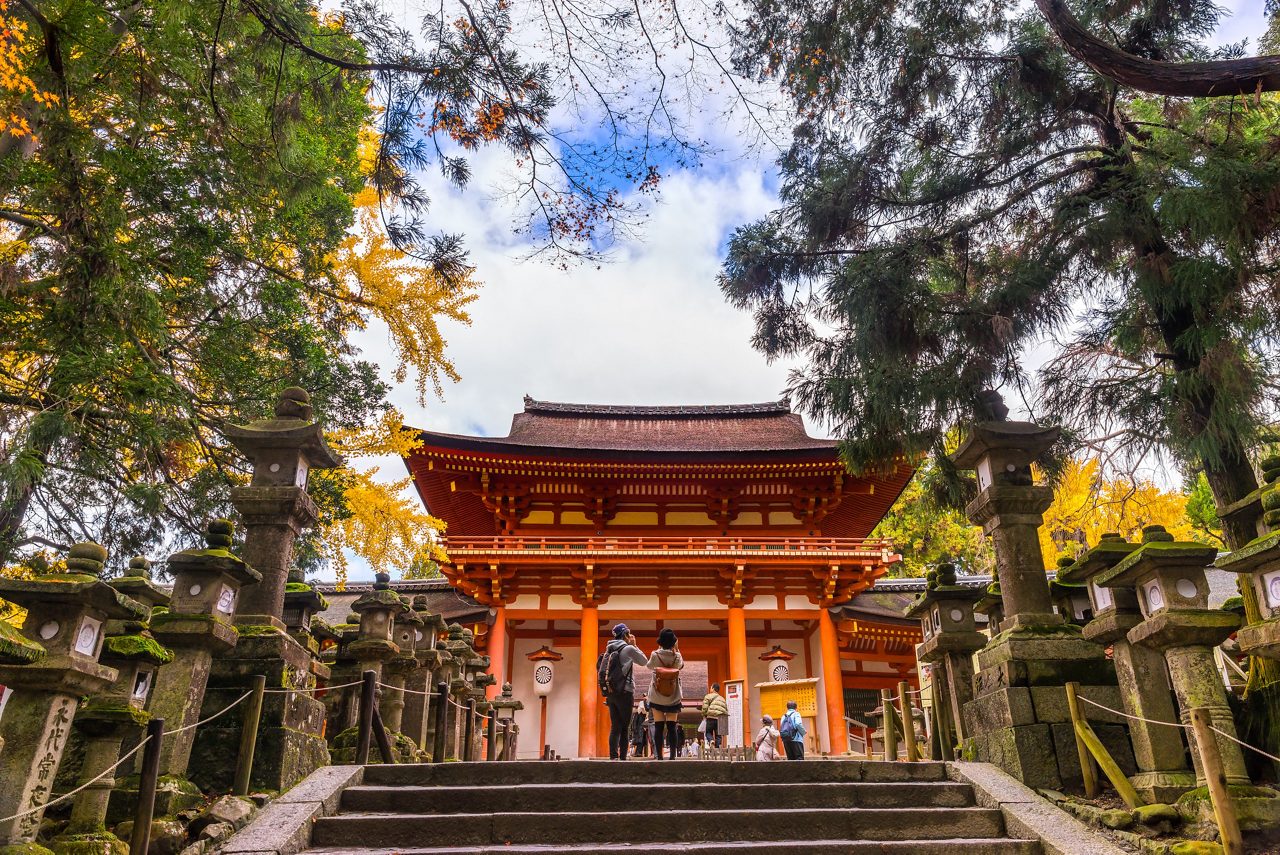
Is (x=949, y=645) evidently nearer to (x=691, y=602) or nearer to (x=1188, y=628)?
(x=1188, y=628)

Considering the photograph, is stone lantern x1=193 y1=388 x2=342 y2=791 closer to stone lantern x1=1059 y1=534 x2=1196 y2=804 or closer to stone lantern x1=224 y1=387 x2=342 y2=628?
stone lantern x1=224 y1=387 x2=342 y2=628

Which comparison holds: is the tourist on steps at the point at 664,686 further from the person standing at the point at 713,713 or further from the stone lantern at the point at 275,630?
the stone lantern at the point at 275,630

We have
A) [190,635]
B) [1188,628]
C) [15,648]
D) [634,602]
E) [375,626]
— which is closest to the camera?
[15,648]

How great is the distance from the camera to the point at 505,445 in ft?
49.8

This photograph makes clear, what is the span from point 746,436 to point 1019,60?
13379mm

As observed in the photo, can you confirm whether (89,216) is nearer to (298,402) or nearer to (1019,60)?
(298,402)

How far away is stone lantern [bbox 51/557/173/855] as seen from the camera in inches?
157

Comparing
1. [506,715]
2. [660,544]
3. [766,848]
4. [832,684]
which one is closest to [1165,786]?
[766,848]

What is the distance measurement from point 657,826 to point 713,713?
19.7 feet

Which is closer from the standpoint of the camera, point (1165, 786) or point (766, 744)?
point (1165, 786)

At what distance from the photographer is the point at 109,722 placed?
170 inches

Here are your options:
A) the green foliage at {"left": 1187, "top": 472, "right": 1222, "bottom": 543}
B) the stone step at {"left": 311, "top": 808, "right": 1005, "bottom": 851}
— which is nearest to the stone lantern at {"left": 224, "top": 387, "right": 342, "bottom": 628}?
the stone step at {"left": 311, "top": 808, "right": 1005, "bottom": 851}

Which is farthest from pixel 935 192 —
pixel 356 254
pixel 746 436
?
pixel 746 436

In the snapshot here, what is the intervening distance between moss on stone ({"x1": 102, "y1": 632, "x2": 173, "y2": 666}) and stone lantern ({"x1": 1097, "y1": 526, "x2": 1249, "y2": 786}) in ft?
18.8
